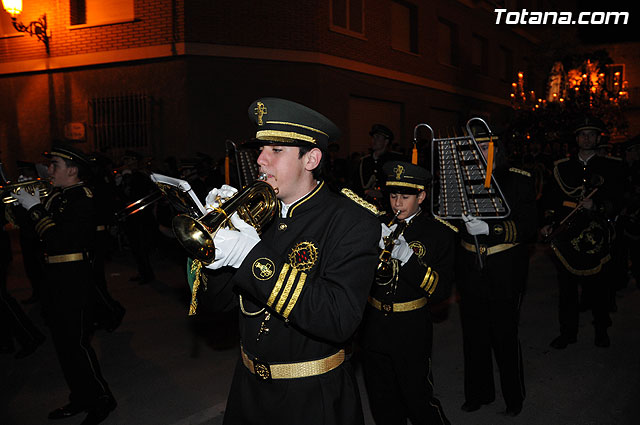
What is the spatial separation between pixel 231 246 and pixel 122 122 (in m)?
13.5

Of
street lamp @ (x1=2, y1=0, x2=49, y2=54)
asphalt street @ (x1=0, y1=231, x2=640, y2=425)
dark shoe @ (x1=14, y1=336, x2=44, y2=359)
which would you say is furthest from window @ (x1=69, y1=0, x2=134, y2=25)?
dark shoe @ (x1=14, y1=336, x2=44, y2=359)

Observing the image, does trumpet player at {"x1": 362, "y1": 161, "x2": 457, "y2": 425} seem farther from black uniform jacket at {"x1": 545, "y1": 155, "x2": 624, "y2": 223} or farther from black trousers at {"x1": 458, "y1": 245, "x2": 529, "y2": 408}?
black uniform jacket at {"x1": 545, "y1": 155, "x2": 624, "y2": 223}

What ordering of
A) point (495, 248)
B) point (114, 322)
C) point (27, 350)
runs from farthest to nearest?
point (114, 322), point (27, 350), point (495, 248)

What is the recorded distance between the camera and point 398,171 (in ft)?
12.7

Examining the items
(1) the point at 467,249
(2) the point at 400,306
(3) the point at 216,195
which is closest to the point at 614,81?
(1) the point at 467,249

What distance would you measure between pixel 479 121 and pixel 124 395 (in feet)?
13.7

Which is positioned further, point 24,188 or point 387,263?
point 24,188

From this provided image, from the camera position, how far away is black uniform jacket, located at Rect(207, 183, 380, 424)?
1983mm

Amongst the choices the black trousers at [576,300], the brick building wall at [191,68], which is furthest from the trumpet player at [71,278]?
the brick building wall at [191,68]

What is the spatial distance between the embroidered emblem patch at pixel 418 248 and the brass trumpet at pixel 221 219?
1758 mm

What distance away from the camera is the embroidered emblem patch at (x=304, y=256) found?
7.34 feet

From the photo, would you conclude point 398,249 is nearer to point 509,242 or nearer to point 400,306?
point 400,306

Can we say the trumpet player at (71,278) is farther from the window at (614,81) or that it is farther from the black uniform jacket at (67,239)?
the window at (614,81)

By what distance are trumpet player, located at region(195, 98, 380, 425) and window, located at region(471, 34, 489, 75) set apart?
2271cm
